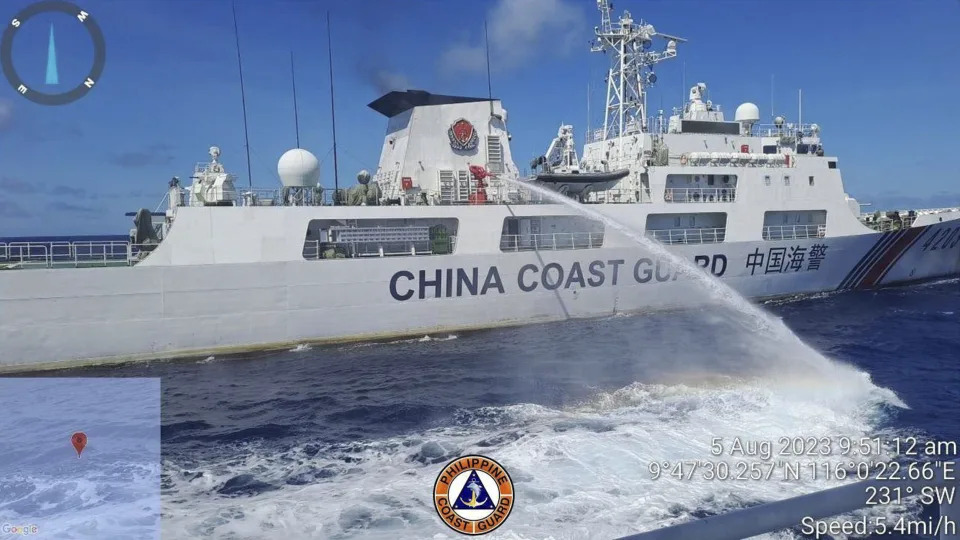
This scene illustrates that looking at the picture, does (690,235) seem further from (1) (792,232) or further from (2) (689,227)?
(1) (792,232)

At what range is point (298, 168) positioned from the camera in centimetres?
1562

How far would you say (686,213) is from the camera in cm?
1922

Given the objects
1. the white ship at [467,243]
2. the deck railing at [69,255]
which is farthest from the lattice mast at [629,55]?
the deck railing at [69,255]

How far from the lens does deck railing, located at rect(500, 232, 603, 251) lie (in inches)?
684

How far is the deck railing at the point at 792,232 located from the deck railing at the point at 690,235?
1934 mm

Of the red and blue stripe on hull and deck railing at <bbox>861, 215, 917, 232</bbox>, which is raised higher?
deck railing at <bbox>861, 215, 917, 232</bbox>

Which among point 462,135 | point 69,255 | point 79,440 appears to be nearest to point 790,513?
point 79,440

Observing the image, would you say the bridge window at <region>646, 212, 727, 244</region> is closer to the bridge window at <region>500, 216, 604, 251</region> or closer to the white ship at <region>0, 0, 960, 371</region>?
the white ship at <region>0, 0, 960, 371</region>

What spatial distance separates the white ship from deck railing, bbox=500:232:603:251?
0.06 m

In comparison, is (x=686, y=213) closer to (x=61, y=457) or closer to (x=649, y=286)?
(x=649, y=286)

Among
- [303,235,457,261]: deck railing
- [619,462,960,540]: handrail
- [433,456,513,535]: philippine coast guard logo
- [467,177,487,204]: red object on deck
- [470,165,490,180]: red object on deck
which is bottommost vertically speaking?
[433,456,513,535]: philippine coast guard logo

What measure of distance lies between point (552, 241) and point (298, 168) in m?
7.51

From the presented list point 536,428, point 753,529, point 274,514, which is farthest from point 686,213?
point 753,529

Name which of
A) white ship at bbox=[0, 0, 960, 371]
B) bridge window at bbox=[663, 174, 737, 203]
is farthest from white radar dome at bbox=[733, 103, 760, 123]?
bridge window at bbox=[663, 174, 737, 203]
